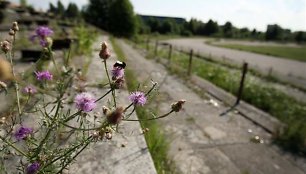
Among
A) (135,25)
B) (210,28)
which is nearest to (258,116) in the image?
(135,25)

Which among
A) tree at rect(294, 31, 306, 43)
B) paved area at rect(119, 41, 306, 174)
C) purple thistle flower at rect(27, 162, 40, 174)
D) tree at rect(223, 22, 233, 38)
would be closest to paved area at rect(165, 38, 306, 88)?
paved area at rect(119, 41, 306, 174)

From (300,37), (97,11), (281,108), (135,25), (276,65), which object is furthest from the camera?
(300,37)

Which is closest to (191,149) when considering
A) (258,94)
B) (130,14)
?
(258,94)

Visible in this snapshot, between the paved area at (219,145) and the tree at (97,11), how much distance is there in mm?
76536

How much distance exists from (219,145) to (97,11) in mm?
82124

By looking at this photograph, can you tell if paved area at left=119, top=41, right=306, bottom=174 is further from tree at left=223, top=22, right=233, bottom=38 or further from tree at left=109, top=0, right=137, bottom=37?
tree at left=223, top=22, right=233, bottom=38

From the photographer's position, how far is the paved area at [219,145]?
158 inches

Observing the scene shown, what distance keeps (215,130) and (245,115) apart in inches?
59.4

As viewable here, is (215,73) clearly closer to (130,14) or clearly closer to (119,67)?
(119,67)

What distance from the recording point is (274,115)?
7.01 metres

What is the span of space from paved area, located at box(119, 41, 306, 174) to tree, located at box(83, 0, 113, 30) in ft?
251

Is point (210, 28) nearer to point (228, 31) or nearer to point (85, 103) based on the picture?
point (228, 31)

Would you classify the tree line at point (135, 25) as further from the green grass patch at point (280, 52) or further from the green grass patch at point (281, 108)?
the green grass patch at point (281, 108)

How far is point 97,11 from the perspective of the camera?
82.9m
